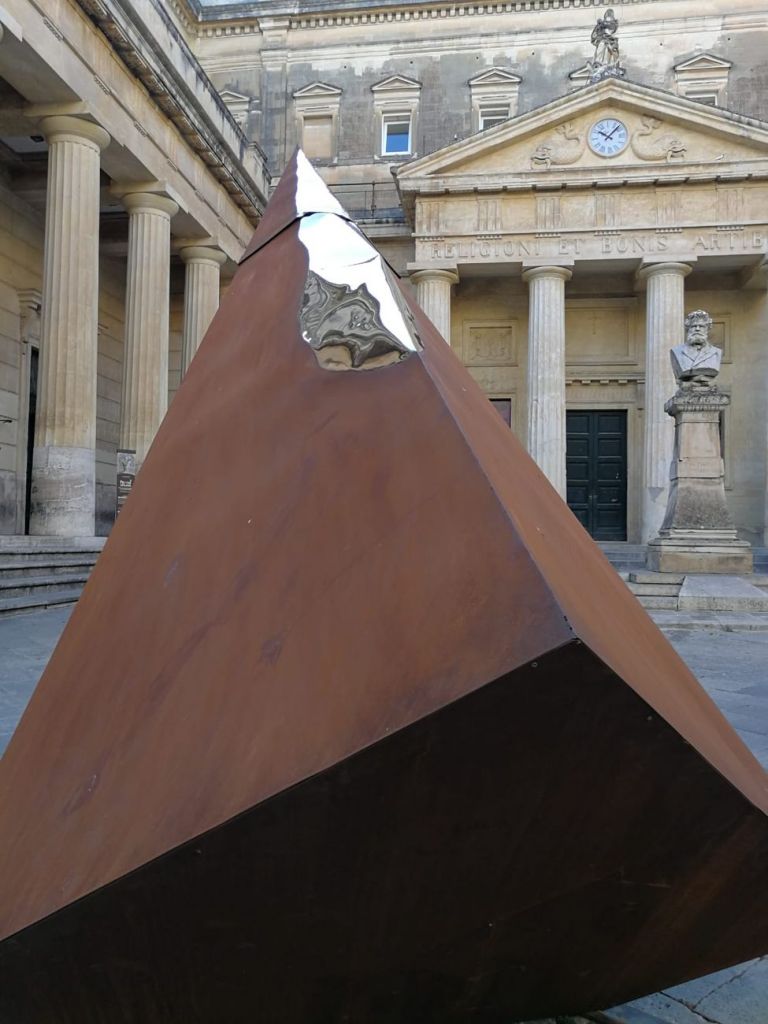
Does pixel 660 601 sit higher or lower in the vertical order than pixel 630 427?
lower

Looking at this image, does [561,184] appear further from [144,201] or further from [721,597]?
[721,597]

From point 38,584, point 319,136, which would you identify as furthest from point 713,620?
point 319,136

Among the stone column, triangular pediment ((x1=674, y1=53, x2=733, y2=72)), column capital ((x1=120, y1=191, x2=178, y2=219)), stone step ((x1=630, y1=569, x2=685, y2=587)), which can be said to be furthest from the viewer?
triangular pediment ((x1=674, y1=53, x2=733, y2=72))

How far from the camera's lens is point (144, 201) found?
1381cm

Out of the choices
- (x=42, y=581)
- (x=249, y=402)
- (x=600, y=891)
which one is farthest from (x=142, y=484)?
(x=42, y=581)

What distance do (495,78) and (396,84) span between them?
287 centimetres

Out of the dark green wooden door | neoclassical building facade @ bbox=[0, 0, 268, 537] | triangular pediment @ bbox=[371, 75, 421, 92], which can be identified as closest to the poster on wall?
neoclassical building facade @ bbox=[0, 0, 268, 537]

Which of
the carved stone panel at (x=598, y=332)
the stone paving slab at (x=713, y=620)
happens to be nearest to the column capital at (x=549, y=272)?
the carved stone panel at (x=598, y=332)

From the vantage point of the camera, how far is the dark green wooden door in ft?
67.7

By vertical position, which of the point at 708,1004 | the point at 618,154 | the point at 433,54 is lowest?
the point at 708,1004

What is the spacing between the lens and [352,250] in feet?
5.00

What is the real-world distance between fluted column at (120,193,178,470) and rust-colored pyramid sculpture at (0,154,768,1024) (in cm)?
1306

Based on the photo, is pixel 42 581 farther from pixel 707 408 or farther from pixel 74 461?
pixel 707 408

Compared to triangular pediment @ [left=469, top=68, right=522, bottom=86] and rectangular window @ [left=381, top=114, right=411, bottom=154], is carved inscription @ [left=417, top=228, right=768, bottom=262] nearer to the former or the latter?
rectangular window @ [left=381, top=114, right=411, bottom=154]
